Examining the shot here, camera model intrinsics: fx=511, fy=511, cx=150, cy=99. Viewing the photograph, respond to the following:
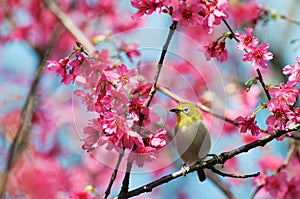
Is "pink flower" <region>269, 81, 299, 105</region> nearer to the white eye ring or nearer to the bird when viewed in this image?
the bird

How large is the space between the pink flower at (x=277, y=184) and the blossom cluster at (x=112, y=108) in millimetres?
1236

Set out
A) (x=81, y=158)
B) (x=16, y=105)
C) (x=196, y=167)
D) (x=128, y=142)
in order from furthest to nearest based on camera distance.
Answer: (x=81, y=158) < (x=16, y=105) < (x=196, y=167) < (x=128, y=142)

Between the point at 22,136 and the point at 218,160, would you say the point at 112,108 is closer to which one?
the point at 218,160

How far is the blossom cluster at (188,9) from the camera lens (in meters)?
2.07

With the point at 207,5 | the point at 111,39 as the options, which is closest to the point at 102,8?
the point at 111,39

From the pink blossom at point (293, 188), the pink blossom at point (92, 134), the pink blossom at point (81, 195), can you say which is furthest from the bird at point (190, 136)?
the pink blossom at point (92, 134)

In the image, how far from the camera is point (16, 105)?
Result: 5.09 metres

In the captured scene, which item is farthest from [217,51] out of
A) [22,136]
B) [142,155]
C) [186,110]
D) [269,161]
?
[269,161]

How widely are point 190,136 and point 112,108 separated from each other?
1.18 metres

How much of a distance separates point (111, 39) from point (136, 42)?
7.1 inches

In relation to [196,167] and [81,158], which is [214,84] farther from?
[196,167]

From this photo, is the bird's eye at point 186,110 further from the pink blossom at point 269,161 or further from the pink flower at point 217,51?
the pink blossom at point 269,161

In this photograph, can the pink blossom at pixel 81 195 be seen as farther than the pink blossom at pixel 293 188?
No

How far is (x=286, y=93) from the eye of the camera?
81.0 inches
